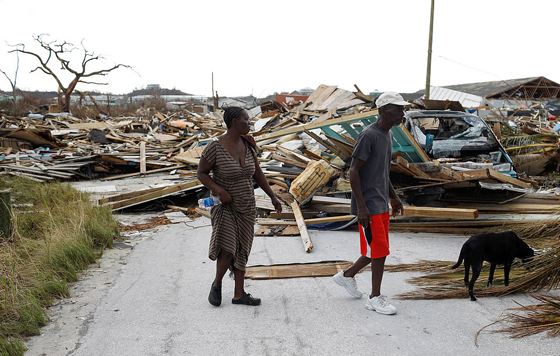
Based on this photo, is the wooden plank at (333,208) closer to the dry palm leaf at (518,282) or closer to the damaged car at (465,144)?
the damaged car at (465,144)

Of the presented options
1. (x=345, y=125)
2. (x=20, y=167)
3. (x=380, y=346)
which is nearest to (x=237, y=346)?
(x=380, y=346)

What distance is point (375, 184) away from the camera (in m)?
3.76

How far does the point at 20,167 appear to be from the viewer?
39.8 feet

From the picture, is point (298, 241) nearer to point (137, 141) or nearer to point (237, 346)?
point (237, 346)

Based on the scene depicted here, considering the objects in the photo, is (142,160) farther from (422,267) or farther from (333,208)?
(422,267)

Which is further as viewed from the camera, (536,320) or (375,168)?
(375,168)

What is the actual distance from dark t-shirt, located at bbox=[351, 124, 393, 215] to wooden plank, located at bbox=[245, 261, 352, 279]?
134 centimetres

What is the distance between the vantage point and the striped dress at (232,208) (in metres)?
3.89

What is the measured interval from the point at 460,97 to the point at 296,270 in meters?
30.1

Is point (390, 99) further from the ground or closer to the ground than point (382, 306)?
further from the ground

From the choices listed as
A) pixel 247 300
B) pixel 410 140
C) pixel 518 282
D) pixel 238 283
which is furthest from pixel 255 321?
pixel 410 140

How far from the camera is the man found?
369cm

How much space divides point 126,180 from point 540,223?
10.3 meters

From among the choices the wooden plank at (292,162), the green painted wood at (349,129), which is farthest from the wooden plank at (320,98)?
the green painted wood at (349,129)
